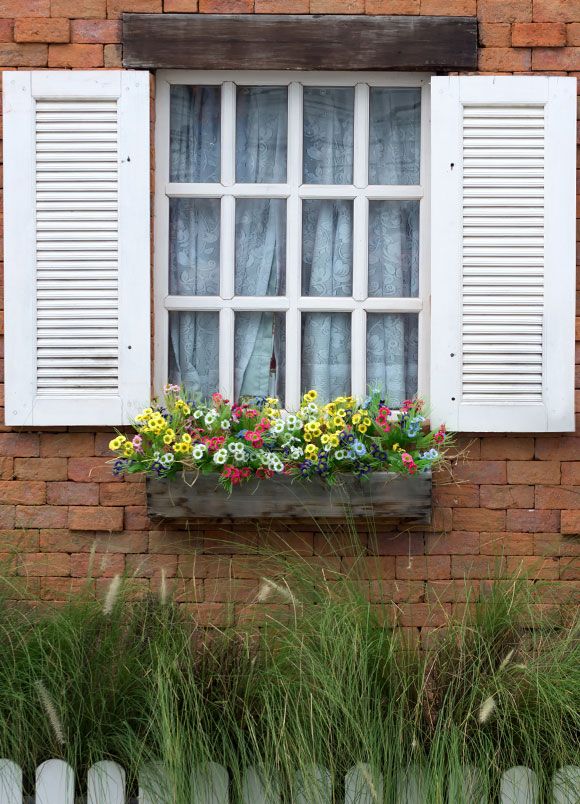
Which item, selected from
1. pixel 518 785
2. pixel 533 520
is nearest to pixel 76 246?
pixel 533 520

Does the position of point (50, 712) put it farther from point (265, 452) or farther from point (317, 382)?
point (317, 382)

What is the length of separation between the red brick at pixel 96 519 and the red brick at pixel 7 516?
25 cm

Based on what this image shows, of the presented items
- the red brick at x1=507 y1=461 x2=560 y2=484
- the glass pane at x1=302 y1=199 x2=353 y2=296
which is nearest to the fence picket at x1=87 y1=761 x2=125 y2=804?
the red brick at x1=507 y1=461 x2=560 y2=484

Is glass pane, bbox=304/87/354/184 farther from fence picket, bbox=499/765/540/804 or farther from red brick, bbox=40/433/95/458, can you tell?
fence picket, bbox=499/765/540/804

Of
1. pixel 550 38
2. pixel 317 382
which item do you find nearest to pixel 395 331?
pixel 317 382

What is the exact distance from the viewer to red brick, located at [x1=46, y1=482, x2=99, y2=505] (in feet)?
14.6

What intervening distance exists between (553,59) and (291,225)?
1.33m

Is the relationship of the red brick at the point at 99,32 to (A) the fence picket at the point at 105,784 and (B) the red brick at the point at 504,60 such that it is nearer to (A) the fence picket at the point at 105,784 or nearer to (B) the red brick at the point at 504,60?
(B) the red brick at the point at 504,60

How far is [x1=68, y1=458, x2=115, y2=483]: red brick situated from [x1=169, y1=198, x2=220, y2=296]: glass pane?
0.83 meters

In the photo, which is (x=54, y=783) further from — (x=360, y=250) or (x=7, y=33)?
(x=7, y=33)

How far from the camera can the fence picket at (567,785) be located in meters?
3.16

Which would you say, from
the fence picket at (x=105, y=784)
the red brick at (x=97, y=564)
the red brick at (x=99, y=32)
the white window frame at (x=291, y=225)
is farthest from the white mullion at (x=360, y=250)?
the fence picket at (x=105, y=784)

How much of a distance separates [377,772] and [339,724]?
8.2 inches

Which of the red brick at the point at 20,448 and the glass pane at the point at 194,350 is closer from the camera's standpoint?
the red brick at the point at 20,448
